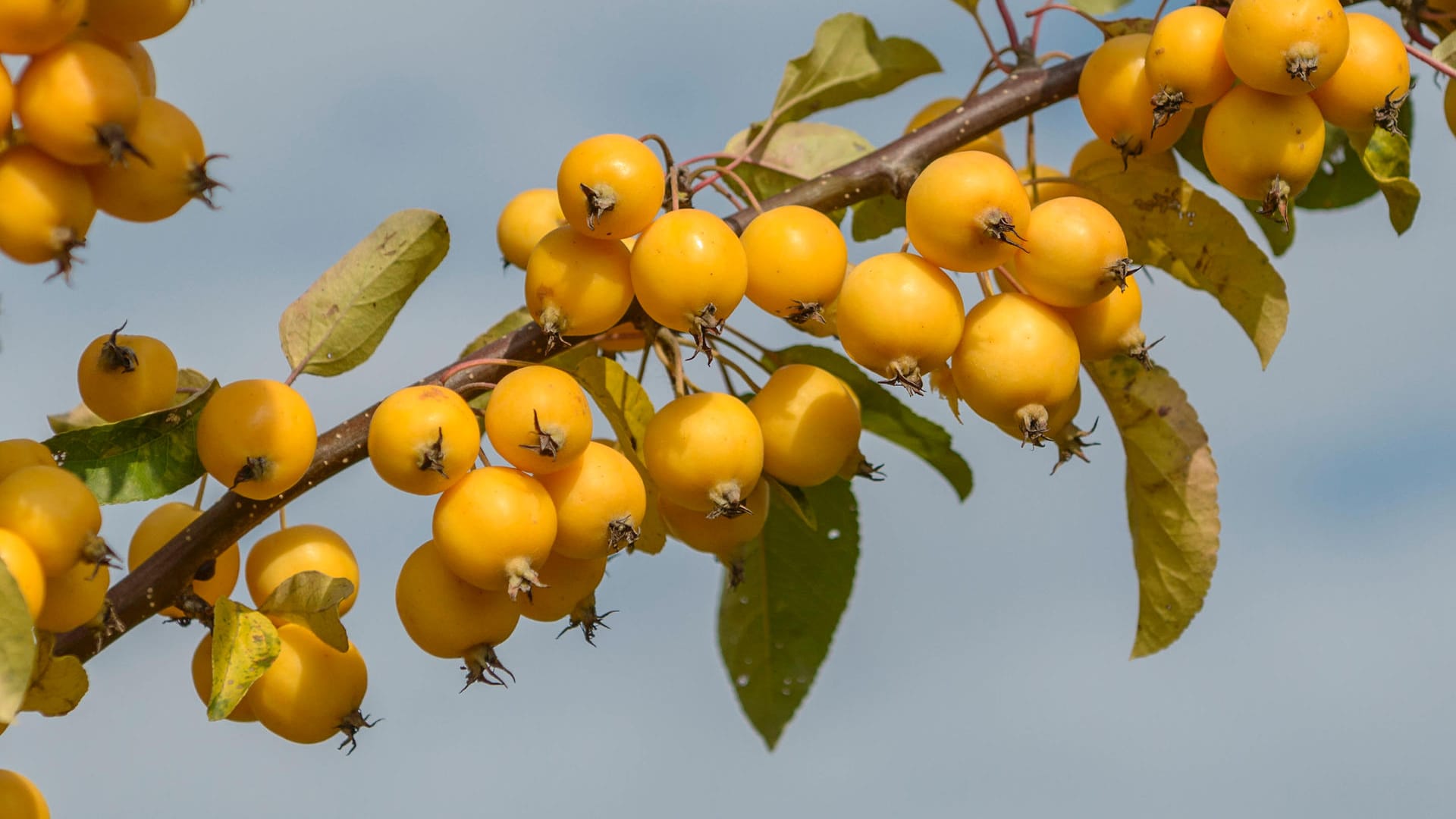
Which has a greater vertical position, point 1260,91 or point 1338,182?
point 1338,182

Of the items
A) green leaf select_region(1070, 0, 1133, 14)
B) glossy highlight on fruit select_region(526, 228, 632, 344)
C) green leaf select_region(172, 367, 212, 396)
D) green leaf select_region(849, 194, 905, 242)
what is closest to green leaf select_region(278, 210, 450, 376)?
green leaf select_region(172, 367, 212, 396)

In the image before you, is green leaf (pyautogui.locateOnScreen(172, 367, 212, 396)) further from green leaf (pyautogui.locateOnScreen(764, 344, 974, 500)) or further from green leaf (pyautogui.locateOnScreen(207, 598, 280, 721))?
green leaf (pyautogui.locateOnScreen(764, 344, 974, 500))

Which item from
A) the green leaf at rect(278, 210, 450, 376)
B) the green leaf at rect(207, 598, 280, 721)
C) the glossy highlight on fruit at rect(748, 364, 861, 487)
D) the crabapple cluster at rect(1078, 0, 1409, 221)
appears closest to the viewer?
the green leaf at rect(207, 598, 280, 721)

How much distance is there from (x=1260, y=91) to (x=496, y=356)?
131cm

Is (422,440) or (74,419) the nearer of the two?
(422,440)

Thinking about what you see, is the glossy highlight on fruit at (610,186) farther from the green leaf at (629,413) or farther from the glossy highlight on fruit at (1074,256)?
the glossy highlight on fruit at (1074,256)

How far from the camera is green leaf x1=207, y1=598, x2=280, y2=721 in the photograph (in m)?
1.77

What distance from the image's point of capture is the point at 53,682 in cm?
180

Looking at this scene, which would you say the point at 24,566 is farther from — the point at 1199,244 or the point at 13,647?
the point at 1199,244

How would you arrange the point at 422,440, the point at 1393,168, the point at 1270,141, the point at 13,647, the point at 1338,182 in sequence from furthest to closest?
the point at 1338,182
the point at 1393,168
the point at 1270,141
the point at 422,440
the point at 13,647

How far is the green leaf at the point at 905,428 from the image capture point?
284cm

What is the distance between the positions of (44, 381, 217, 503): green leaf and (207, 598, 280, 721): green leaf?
23 cm

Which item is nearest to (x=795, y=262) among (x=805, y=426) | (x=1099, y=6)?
(x=805, y=426)

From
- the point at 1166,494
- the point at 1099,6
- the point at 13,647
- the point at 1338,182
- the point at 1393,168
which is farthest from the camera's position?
the point at 1338,182
